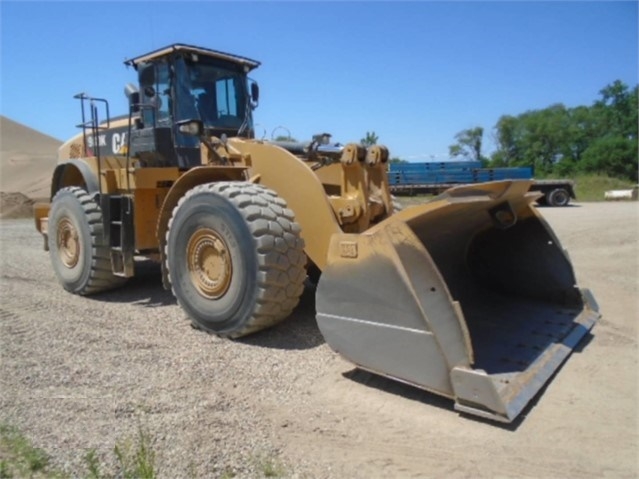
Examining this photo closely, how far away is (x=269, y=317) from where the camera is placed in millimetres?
4488

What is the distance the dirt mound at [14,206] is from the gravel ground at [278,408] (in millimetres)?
19993

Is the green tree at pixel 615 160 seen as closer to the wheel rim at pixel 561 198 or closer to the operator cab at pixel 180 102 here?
the wheel rim at pixel 561 198

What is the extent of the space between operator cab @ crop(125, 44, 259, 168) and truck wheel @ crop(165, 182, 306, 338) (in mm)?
1371

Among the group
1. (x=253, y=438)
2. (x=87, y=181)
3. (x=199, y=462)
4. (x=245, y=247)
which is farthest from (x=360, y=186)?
(x=87, y=181)

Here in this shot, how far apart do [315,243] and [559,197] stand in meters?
21.2

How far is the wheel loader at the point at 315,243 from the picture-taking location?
347cm

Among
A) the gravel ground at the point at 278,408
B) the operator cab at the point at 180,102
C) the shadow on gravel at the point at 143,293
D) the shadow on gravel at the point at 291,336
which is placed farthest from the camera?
the shadow on gravel at the point at 143,293

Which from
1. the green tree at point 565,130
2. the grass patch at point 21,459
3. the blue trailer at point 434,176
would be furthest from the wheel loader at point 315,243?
the green tree at point 565,130

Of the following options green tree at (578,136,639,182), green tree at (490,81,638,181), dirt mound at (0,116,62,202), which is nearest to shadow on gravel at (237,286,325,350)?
dirt mound at (0,116,62,202)

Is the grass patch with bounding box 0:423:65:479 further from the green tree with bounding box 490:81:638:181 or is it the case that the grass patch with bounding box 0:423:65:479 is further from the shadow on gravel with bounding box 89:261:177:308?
the green tree with bounding box 490:81:638:181

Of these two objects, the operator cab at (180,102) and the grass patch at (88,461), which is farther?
the operator cab at (180,102)

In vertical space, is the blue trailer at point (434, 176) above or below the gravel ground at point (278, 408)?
above

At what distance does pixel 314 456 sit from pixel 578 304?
10.2 feet

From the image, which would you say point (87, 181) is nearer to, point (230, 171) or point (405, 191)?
point (230, 171)
